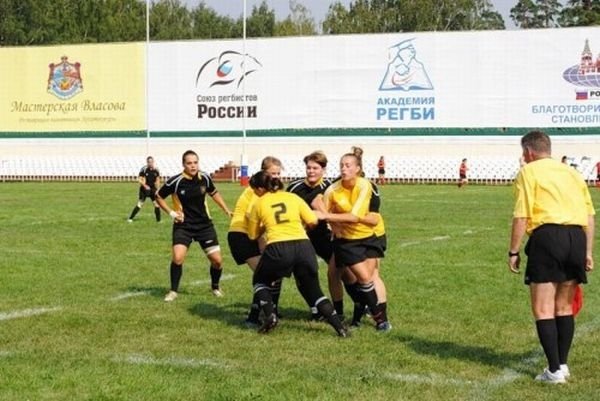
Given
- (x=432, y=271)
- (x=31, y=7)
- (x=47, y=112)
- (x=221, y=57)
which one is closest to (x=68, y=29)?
(x=31, y=7)

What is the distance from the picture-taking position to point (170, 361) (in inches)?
336

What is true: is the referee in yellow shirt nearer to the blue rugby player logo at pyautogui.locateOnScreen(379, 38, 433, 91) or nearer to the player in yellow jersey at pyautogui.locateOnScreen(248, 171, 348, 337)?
the player in yellow jersey at pyautogui.locateOnScreen(248, 171, 348, 337)

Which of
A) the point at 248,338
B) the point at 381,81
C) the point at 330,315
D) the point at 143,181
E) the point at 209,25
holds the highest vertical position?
the point at 209,25

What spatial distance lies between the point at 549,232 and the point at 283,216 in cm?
281

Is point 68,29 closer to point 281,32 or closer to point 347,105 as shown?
point 281,32

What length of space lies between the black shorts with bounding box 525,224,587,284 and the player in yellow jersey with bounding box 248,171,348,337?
2.42 meters

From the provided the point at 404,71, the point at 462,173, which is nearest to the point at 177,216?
the point at 462,173

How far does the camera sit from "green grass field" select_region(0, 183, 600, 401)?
7.55 m

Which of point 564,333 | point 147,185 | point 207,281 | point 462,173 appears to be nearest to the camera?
point 564,333

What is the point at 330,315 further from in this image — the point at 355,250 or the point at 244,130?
the point at 244,130

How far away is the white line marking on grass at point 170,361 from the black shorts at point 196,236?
3950mm

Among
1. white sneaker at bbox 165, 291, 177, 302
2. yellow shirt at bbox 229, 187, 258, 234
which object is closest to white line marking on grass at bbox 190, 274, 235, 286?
white sneaker at bbox 165, 291, 177, 302

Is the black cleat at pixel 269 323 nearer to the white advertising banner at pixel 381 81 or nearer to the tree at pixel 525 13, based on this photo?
the white advertising banner at pixel 381 81

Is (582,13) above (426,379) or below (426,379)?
above
